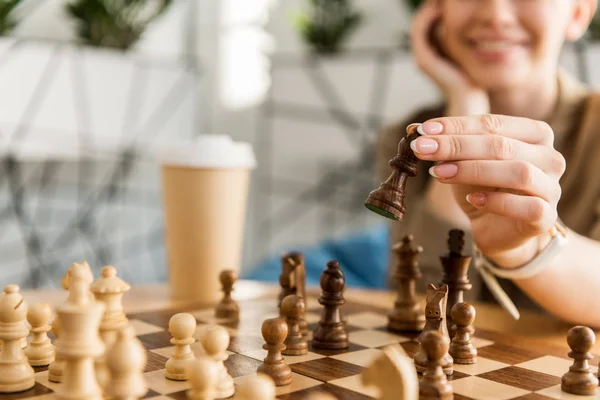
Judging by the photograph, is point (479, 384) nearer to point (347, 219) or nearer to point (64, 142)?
point (64, 142)

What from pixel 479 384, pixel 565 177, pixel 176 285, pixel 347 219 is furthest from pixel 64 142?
pixel 479 384

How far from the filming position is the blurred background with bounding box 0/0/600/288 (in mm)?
3529

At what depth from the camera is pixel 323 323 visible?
99cm

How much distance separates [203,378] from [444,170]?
45 cm

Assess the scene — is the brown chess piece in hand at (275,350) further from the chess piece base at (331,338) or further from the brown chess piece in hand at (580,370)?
the brown chess piece in hand at (580,370)

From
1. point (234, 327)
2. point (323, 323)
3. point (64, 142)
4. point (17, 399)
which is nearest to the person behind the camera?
point (17, 399)

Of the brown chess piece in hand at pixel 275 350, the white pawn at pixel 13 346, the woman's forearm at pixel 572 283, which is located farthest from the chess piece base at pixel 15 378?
the woman's forearm at pixel 572 283

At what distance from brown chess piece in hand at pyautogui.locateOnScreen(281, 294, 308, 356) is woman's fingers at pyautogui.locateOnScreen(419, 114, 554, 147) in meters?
0.29

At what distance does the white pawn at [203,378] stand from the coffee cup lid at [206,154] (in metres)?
0.68

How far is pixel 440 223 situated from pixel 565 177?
0.34 m

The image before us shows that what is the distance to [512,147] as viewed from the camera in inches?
38.1

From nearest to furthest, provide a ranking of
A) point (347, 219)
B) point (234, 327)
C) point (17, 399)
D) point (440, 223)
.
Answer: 1. point (17, 399)
2. point (234, 327)
3. point (440, 223)
4. point (347, 219)

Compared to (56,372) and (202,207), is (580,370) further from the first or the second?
(202,207)

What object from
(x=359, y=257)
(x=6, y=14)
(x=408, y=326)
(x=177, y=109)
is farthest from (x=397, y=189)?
(x=177, y=109)
